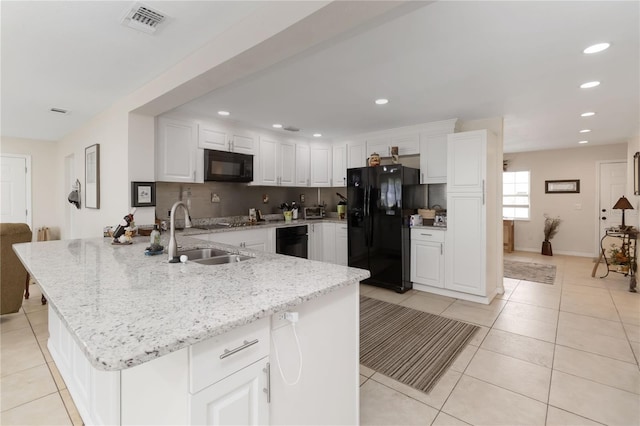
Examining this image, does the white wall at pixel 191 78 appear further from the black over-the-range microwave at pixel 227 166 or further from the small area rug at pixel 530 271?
the small area rug at pixel 530 271

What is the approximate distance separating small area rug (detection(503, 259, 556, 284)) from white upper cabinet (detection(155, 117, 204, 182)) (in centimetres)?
508

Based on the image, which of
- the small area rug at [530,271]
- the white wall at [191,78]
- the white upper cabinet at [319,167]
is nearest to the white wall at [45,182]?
the white wall at [191,78]

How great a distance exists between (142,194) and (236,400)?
2886 mm

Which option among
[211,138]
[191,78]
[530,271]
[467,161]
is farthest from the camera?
[530,271]

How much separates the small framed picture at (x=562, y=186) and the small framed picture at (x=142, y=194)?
7725mm

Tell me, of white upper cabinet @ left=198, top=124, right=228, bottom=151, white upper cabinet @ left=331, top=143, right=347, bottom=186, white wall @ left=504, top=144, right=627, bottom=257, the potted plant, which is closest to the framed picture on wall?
white upper cabinet @ left=198, top=124, right=228, bottom=151

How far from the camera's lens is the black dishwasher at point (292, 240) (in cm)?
452

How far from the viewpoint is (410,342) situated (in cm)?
274

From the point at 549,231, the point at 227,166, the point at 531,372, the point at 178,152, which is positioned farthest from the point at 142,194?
the point at 549,231

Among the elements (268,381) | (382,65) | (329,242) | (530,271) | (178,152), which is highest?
(382,65)

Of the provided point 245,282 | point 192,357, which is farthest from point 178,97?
point 192,357

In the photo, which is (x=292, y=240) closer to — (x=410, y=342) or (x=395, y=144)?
(x=395, y=144)

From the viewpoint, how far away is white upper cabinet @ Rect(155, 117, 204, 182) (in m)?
3.58

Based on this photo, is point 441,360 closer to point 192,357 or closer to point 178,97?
point 192,357
